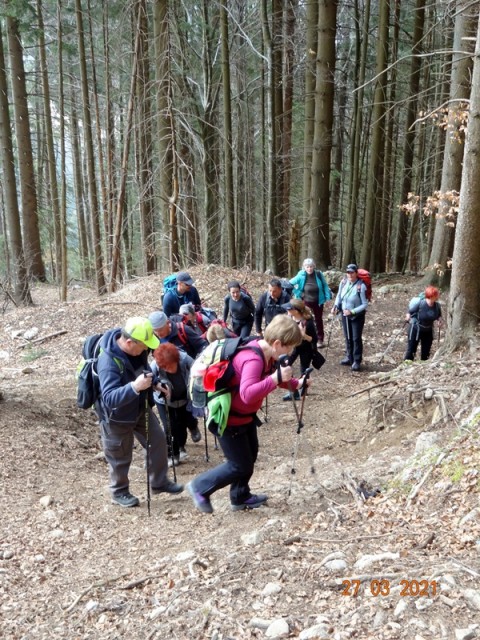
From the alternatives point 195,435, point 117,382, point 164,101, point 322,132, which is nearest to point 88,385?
point 117,382

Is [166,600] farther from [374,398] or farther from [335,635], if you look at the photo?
[374,398]

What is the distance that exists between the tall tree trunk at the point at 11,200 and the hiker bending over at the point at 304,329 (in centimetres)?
1107

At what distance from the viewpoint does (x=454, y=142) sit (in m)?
11.8

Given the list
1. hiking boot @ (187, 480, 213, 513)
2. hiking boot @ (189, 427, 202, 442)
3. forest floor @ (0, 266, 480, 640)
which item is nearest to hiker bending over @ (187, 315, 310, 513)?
hiking boot @ (187, 480, 213, 513)

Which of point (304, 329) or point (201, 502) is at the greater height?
point (304, 329)

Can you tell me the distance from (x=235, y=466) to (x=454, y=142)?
10353 mm

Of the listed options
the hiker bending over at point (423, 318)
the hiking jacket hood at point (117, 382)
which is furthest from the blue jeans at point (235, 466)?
the hiker bending over at point (423, 318)

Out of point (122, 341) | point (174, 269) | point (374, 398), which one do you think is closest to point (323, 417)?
point (374, 398)

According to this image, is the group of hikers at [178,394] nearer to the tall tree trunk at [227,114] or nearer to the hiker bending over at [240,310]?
the hiker bending over at [240,310]

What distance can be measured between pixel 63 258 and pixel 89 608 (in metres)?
14.3

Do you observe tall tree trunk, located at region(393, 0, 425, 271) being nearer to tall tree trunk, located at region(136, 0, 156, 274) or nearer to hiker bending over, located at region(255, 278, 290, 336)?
tall tree trunk, located at region(136, 0, 156, 274)

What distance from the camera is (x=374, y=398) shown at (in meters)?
7.10

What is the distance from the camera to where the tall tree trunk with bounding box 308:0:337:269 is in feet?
45.5
